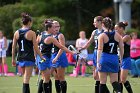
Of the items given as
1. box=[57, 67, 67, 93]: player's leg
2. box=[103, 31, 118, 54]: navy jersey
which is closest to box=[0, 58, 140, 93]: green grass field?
box=[57, 67, 67, 93]: player's leg

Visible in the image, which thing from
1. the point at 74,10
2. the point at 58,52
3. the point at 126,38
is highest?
the point at 74,10

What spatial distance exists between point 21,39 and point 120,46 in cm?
235

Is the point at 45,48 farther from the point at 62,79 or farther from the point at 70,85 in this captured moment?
the point at 70,85

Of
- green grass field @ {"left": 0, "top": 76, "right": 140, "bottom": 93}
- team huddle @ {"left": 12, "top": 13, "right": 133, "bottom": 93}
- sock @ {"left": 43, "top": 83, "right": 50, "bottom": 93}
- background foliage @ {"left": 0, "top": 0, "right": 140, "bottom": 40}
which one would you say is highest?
background foliage @ {"left": 0, "top": 0, "right": 140, "bottom": 40}

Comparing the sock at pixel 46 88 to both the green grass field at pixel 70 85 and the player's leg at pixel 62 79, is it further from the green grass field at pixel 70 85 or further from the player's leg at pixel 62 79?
the green grass field at pixel 70 85

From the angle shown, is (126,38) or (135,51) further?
(135,51)

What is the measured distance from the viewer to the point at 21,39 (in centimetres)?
1426

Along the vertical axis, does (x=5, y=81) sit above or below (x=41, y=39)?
below

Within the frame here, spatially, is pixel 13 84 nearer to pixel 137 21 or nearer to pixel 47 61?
pixel 47 61

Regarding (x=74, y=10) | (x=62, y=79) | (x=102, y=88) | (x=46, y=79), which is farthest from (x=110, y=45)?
(x=74, y=10)

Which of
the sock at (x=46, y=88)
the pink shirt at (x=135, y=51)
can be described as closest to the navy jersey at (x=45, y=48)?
the sock at (x=46, y=88)

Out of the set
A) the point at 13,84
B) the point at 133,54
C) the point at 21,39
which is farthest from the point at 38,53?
the point at 133,54

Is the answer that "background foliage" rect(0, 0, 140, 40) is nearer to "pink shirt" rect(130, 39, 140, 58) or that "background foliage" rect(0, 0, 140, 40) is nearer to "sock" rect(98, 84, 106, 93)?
"pink shirt" rect(130, 39, 140, 58)

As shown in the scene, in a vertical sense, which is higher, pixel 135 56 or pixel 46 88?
pixel 135 56
